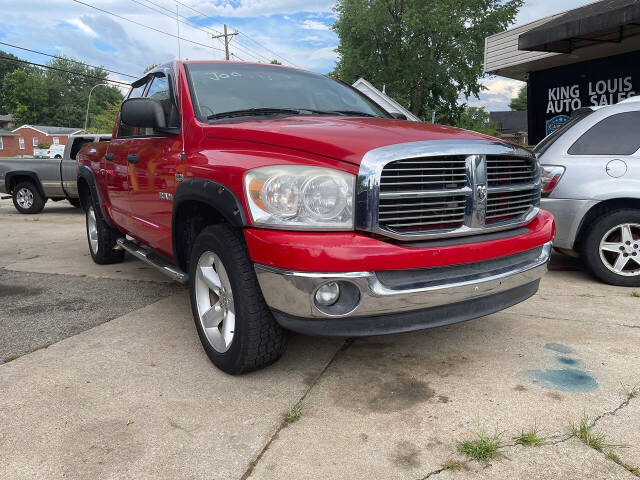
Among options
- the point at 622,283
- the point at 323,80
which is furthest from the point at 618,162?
the point at 323,80

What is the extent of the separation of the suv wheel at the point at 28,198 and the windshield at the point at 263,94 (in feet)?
32.8

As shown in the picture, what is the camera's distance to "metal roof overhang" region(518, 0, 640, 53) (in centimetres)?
767

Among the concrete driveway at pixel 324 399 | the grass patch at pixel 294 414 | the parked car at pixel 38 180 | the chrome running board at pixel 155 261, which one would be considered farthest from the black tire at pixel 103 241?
the parked car at pixel 38 180

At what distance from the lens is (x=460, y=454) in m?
2.11

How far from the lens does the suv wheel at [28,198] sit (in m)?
Answer: 12.0

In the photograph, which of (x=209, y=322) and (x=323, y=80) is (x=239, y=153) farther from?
(x=323, y=80)

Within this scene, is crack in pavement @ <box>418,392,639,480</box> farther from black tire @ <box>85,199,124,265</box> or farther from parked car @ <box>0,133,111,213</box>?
→ parked car @ <box>0,133,111,213</box>

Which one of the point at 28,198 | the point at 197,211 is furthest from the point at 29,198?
the point at 197,211

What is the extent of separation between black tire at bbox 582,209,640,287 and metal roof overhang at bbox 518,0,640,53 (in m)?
4.62

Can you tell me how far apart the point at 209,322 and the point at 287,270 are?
891 mm

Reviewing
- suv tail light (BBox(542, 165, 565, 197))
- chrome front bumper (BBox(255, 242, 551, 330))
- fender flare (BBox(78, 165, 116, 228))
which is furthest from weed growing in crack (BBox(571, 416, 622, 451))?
fender flare (BBox(78, 165, 116, 228))

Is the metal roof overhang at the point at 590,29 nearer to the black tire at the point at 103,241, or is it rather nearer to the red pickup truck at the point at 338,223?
the red pickup truck at the point at 338,223

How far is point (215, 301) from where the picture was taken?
9.90 ft

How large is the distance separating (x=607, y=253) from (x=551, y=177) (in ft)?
2.73
